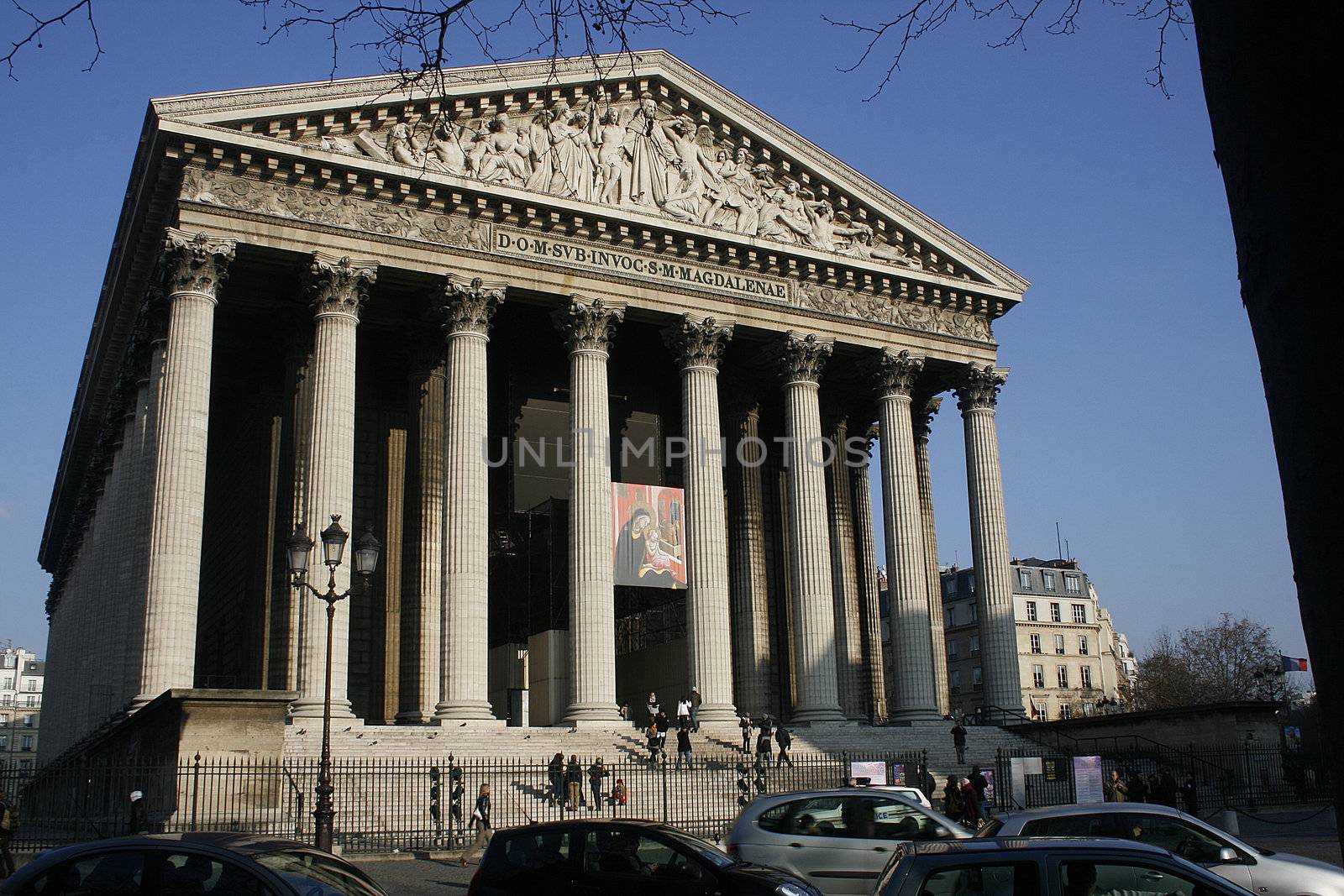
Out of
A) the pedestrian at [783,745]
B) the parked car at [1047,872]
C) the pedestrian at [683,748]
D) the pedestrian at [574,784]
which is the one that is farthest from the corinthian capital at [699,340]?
the parked car at [1047,872]

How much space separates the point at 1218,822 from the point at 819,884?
10961 mm

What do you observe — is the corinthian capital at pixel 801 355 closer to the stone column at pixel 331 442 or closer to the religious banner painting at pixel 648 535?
the religious banner painting at pixel 648 535

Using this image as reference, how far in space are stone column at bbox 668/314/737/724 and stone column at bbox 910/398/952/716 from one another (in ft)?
28.3

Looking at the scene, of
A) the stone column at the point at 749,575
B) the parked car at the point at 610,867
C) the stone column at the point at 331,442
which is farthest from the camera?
the stone column at the point at 749,575

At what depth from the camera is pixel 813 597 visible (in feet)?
114

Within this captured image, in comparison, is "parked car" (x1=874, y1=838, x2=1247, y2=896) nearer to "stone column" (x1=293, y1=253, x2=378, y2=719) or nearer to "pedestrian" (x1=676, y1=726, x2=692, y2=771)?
"pedestrian" (x1=676, y1=726, x2=692, y2=771)

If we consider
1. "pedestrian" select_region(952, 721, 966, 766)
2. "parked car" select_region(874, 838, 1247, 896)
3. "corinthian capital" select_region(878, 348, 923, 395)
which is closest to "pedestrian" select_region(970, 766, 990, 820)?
"pedestrian" select_region(952, 721, 966, 766)

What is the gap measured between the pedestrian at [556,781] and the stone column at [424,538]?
7478 millimetres

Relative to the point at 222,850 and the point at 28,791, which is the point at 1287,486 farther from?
the point at 28,791

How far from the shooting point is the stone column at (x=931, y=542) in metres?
40.3

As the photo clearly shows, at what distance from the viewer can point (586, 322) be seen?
108 ft

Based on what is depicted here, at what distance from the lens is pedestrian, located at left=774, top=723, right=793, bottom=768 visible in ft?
92.7

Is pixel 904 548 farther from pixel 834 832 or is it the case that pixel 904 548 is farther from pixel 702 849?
pixel 702 849

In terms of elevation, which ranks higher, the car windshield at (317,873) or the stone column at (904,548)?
the stone column at (904,548)
